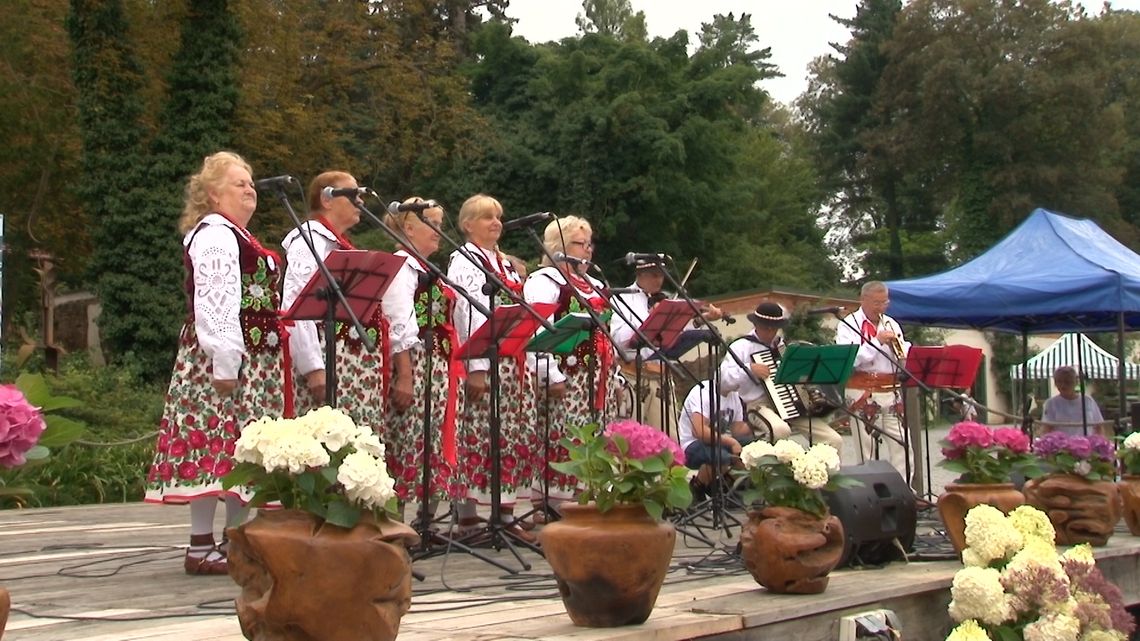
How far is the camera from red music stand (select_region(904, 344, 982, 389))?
28.4 ft

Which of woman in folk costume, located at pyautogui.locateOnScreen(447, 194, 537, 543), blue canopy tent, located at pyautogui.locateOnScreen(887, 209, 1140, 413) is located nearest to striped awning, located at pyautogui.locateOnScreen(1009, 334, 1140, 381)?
blue canopy tent, located at pyautogui.locateOnScreen(887, 209, 1140, 413)

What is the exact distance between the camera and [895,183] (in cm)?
4606

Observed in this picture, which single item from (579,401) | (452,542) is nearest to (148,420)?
(579,401)

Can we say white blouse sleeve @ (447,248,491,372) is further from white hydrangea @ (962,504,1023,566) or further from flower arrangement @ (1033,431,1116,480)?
flower arrangement @ (1033,431,1116,480)

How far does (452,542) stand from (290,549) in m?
2.21

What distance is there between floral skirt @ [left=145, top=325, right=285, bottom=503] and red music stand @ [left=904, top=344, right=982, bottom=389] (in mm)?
4704

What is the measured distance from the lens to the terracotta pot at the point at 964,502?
6.20m

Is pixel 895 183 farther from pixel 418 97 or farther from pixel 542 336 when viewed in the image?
pixel 542 336

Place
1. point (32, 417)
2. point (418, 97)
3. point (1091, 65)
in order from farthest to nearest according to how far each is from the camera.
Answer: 1. point (1091, 65)
2. point (418, 97)
3. point (32, 417)

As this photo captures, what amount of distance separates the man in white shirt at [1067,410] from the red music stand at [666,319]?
6199 mm

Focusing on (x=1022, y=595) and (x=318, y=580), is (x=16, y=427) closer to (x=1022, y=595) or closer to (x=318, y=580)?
(x=318, y=580)

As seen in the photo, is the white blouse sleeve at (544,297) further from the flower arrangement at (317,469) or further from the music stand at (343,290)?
the flower arrangement at (317,469)

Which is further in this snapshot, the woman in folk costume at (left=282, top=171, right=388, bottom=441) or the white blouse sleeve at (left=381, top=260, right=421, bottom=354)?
the white blouse sleeve at (left=381, top=260, right=421, bottom=354)

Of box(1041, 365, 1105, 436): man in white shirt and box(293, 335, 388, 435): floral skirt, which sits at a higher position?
box(293, 335, 388, 435): floral skirt
